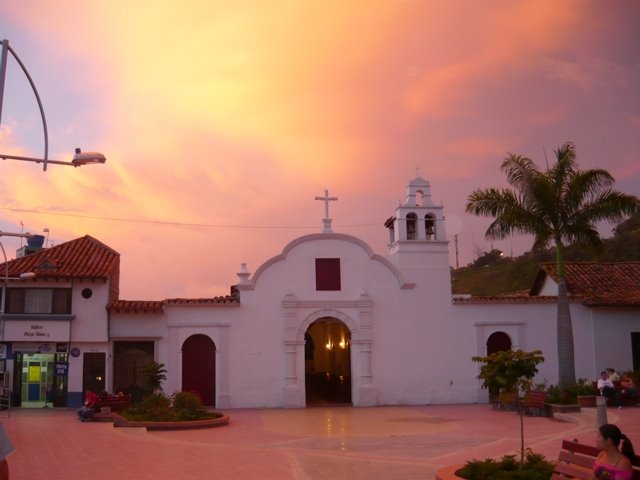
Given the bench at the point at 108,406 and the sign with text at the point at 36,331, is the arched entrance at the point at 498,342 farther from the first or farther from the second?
the sign with text at the point at 36,331

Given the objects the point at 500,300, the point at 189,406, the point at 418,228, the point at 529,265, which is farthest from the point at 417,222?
the point at 529,265

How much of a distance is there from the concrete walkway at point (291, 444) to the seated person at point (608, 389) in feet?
1.74

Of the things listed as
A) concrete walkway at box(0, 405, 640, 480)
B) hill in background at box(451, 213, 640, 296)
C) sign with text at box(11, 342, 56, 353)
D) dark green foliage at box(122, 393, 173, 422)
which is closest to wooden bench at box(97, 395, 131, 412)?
concrete walkway at box(0, 405, 640, 480)

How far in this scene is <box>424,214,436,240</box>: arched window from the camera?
102 ft

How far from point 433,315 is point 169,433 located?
1352cm

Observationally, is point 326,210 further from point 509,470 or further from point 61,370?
point 509,470

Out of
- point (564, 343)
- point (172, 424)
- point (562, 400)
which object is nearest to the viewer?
point (172, 424)

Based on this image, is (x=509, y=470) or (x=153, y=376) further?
(x=153, y=376)

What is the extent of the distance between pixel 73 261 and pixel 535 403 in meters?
18.3

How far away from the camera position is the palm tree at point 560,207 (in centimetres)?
2656

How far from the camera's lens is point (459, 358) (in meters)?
29.8

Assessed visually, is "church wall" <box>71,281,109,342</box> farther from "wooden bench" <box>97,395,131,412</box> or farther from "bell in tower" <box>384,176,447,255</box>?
"bell in tower" <box>384,176,447,255</box>

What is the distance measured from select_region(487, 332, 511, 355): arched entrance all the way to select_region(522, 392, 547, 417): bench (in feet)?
18.8

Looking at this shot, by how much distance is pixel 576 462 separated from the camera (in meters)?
9.60
